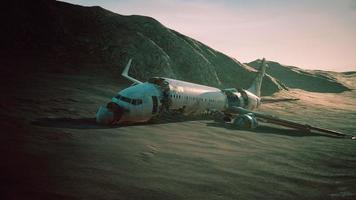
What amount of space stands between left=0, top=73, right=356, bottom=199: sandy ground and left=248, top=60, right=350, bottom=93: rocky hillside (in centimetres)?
9135

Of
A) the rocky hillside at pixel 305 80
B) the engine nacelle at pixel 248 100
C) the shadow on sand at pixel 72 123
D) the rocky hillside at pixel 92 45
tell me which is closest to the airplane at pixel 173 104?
the engine nacelle at pixel 248 100

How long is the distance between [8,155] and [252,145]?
1377cm

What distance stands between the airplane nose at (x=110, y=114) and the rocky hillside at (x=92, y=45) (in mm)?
20724

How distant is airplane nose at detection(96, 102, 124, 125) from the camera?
68.2ft

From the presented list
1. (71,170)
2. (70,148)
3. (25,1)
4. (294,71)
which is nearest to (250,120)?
(70,148)

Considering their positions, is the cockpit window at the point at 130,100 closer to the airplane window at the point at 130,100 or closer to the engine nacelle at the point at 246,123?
the airplane window at the point at 130,100

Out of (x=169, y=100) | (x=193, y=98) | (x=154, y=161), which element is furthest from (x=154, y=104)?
(x=154, y=161)

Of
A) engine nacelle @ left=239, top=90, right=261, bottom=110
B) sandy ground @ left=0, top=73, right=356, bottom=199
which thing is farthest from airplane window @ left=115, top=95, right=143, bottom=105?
engine nacelle @ left=239, top=90, right=261, bottom=110

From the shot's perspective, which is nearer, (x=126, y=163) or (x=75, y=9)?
(x=126, y=163)

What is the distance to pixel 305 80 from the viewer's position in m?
117

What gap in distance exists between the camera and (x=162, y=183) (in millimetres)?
10648

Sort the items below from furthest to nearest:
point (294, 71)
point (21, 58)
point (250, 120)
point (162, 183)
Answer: point (294, 71)
point (21, 58)
point (250, 120)
point (162, 183)

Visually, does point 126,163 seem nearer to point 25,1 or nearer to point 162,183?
point 162,183

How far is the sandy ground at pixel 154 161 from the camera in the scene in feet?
32.2
